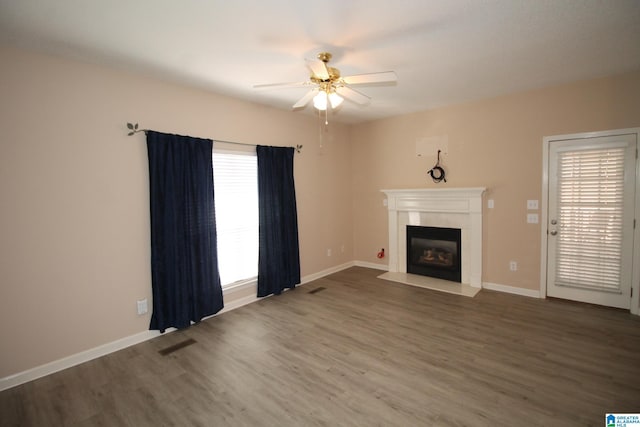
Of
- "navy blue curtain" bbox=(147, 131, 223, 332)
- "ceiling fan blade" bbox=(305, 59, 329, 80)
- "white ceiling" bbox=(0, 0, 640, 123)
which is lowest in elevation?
"navy blue curtain" bbox=(147, 131, 223, 332)

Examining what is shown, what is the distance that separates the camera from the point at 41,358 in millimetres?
2549

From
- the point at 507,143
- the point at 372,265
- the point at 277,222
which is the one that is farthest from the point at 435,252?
the point at 277,222

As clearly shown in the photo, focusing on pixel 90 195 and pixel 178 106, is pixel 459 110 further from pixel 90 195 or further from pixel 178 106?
→ pixel 90 195

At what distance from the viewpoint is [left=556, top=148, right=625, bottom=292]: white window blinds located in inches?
137

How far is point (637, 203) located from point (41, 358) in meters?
6.09

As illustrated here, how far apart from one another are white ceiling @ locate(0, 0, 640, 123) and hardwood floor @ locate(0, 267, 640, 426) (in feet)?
8.88

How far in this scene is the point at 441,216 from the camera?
4781 millimetres

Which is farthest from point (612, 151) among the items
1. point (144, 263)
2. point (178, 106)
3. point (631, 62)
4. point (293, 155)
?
point (144, 263)

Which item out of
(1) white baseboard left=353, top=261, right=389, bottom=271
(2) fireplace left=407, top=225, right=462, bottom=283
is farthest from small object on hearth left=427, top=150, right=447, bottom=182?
(1) white baseboard left=353, top=261, right=389, bottom=271

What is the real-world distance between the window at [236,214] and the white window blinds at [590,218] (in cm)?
399

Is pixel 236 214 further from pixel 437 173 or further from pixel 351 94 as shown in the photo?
pixel 437 173

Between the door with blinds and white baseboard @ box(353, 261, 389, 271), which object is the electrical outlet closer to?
white baseboard @ box(353, 261, 389, 271)

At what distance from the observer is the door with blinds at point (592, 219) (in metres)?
3.44

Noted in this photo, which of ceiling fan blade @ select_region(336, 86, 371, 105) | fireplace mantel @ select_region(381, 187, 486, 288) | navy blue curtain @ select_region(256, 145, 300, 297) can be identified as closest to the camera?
ceiling fan blade @ select_region(336, 86, 371, 105)
